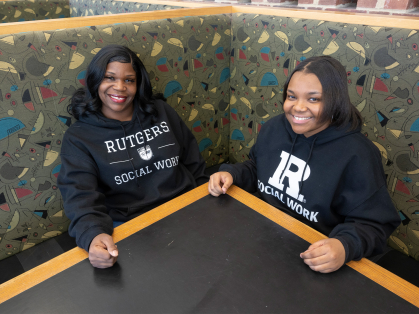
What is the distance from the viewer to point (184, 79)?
5.06ft

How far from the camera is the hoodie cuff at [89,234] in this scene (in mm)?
749

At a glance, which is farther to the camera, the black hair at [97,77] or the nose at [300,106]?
the black hair at [97,77]

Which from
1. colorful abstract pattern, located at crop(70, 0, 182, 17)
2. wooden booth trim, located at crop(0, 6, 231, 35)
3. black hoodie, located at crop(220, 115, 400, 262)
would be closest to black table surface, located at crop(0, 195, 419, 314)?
black hoodie, located at crop(220, 115, 400, 262)

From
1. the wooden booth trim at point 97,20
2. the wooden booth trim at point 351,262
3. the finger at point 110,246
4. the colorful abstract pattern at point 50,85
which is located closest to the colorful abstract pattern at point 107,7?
the wooden booth trim at point 97,20

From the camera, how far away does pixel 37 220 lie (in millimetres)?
1278

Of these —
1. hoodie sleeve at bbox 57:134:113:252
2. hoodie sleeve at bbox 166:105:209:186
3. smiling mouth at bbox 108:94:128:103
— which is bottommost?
hoodie sleeve at bbox 166:105:209:186

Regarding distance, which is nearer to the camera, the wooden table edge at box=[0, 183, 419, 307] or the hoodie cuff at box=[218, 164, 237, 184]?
the wooden table edge at box=[0, 183, 419, 307]

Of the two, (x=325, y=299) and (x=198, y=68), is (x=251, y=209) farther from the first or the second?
(x=198, y=68)

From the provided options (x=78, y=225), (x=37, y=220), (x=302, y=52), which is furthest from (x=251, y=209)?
(x=37, y=220)

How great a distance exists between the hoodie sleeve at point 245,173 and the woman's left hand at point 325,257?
1.37 feet

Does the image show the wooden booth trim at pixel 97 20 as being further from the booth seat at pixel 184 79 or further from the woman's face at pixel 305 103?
the woman's face at pixel 305 103

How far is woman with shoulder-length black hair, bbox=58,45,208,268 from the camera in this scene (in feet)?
3.28

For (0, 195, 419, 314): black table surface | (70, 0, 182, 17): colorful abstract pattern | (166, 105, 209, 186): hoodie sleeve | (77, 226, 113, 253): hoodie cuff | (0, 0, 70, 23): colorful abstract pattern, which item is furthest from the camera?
(0, 0, 70, 23): colorful abstract pattern

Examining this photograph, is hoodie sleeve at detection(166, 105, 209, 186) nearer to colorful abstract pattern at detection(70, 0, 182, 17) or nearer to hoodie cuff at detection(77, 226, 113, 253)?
hoodie cuff at detection(77, 226, 113, 253)
